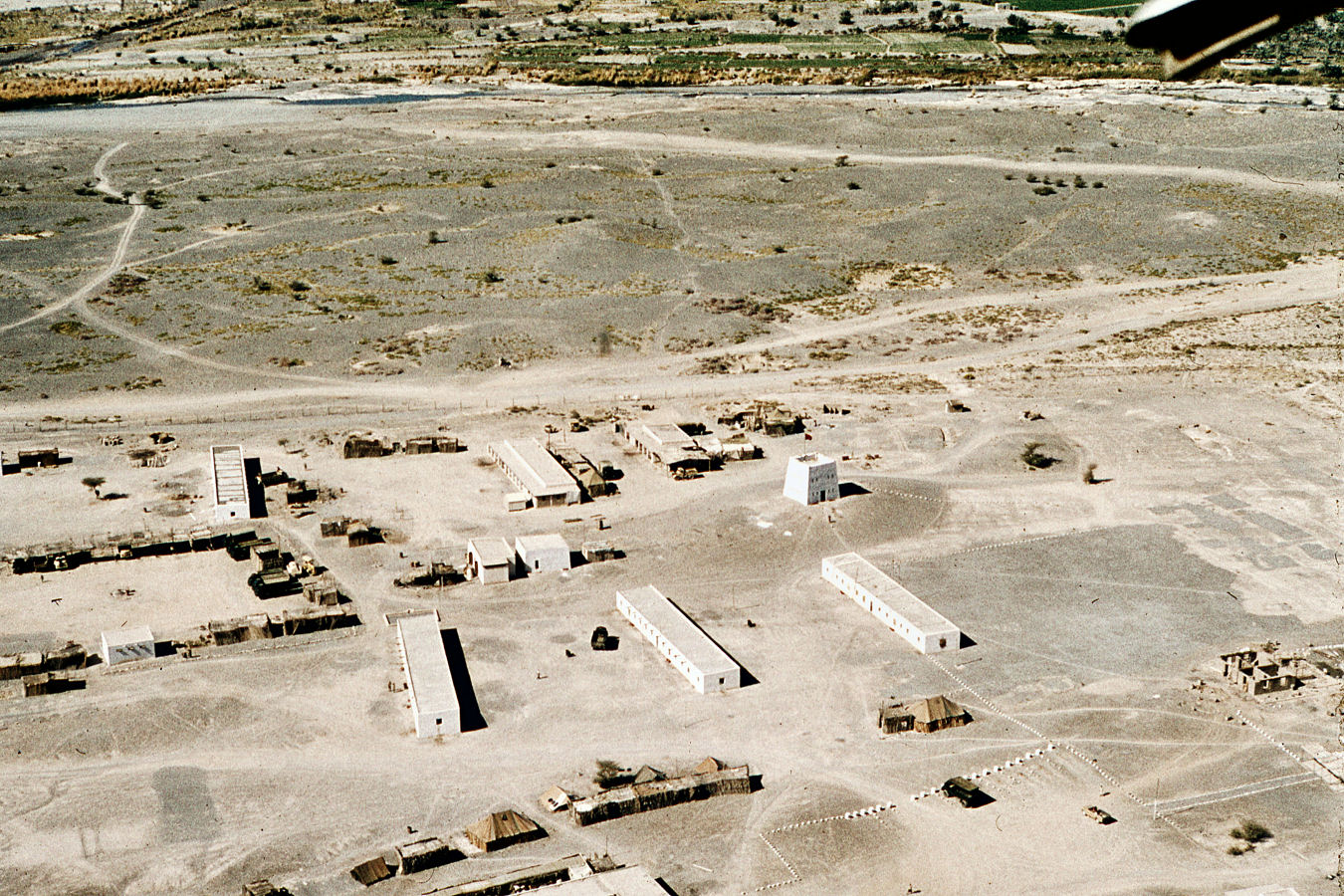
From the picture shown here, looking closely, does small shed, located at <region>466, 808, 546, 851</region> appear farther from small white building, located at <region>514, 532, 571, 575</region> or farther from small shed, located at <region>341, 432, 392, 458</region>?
small shed, located at <region>341, 432, 392, 458</region>

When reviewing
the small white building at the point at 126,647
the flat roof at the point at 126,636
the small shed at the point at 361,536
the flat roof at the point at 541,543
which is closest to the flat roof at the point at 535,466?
the flat roof at the point at 541,543

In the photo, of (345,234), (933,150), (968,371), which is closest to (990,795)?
(968,371)

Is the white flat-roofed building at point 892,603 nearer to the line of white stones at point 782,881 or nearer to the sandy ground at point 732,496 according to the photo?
the sandy ground at point 732,496

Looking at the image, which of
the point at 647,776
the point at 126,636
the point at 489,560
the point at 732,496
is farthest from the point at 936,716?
the point at 126,636

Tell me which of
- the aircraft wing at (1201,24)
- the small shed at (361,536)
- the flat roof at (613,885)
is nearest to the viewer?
the aircraft wing at (1201,24)

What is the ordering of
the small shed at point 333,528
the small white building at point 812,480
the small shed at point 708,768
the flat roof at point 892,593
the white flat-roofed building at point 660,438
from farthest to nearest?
the white flat-roofed building at point 660,438, the small white building at point 812,480, the small shed at point 333,528, the flat roof at point 892,593, the small shed at point 708,768

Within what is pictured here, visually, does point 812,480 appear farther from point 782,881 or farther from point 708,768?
point 782,881
